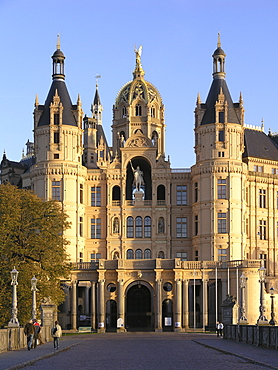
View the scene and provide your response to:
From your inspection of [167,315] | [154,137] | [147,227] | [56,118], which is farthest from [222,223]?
[56,118]

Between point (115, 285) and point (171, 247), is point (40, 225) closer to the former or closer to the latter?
point (115, 285)

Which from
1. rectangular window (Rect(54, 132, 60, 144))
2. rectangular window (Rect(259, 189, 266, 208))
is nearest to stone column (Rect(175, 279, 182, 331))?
rectangular window (Rect(259, 189, 266, 208))

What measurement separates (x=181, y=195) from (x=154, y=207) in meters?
4.25

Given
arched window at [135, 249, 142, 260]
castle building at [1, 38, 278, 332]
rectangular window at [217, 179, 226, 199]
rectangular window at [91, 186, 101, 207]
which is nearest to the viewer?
castle building at [1, 38, 278, 332]

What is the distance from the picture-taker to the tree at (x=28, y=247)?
7394cm

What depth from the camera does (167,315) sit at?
114 metres

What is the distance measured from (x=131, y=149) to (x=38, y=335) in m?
66.9

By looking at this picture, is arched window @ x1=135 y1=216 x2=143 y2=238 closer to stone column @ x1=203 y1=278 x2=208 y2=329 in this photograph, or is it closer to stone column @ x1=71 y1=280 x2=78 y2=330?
stone column @ x1=71 y1=280 x2=78 y2=330

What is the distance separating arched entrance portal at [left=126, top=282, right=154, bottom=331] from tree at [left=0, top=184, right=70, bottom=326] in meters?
30.7

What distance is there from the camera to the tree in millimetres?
73938

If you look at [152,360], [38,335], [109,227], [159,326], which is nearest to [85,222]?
[109,227]

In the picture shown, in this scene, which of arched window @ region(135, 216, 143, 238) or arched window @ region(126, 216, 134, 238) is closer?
arched window @ region(126, 216, 134, 238)

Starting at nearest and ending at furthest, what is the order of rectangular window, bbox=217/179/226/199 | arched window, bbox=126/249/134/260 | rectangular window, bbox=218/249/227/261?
rectangular window, bbox=218/249/227/261, rectangular window, bbox=217/179/226/199, arched window, bbox=126/249/134/260

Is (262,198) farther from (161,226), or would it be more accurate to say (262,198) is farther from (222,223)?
(161,226)
